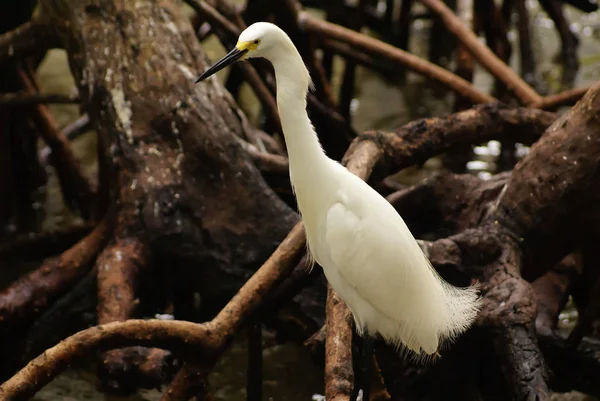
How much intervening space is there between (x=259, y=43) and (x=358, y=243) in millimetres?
590

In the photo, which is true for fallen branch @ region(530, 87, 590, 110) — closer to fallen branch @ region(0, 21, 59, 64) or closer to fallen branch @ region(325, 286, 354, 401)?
fallen branch @ region(325, 286, 354, 401)

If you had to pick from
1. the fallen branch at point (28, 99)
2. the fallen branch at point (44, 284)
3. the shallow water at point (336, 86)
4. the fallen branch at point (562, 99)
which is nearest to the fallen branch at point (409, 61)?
the fallen branch at point (562, 99)

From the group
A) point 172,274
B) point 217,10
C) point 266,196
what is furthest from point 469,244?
point 217,10

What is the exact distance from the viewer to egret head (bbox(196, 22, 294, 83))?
203 centimetres

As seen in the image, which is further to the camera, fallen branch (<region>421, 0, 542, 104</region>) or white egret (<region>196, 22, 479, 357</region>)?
fallen branch (<region>421, 0, 542, 104</region>)

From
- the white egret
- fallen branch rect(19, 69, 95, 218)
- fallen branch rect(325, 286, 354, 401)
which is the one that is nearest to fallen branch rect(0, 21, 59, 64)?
fallen branch rect(19, 69, 95, 218)

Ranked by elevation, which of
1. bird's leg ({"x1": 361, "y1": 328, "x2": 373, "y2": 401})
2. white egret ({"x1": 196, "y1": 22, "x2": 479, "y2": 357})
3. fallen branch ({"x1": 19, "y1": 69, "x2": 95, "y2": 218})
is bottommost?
fallen branch ({"x1": 19, "y1": 69, "x2": 95, "y2": 218})

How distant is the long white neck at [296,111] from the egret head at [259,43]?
2 centimetres

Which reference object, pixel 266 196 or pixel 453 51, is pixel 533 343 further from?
pixel 453 51

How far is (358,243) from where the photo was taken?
2.23 metres

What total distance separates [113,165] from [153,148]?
0.54ft

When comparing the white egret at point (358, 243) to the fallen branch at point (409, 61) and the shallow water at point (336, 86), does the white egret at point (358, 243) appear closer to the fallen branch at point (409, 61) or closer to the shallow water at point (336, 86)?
the shallow water at point (336, 86)

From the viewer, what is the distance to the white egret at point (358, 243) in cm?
213

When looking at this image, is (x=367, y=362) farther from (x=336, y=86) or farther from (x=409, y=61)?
(x=336, y=86)
